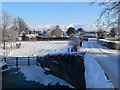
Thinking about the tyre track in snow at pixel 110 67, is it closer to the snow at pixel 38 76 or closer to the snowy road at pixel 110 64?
the snowy road at pixel 110 64

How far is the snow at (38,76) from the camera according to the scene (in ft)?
41.2

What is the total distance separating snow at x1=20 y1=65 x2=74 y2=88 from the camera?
12.6 m

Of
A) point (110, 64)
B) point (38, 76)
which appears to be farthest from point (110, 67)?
point (38, 76)

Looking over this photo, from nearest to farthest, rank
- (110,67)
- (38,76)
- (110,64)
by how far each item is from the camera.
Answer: (110,67), (110,64), (38,76)

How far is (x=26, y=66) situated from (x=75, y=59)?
674cm

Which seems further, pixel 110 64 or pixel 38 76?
pixel 38 76

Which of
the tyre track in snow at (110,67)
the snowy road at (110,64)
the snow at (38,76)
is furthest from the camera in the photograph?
the snow at (38,76)

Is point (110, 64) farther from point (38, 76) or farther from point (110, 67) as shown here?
point (38, 76)

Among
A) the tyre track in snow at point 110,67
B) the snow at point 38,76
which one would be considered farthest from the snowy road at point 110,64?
the snow at point 38,76

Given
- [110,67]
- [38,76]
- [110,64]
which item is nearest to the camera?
[110,67]

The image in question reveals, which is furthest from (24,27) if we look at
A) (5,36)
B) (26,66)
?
(26,66)

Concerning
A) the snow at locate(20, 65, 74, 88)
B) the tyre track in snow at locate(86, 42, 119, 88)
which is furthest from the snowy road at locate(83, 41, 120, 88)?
the snow at locate(20, 65, 74, 88)

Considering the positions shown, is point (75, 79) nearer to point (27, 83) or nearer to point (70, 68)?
point (70, 68)

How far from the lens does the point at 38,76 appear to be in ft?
45.6
